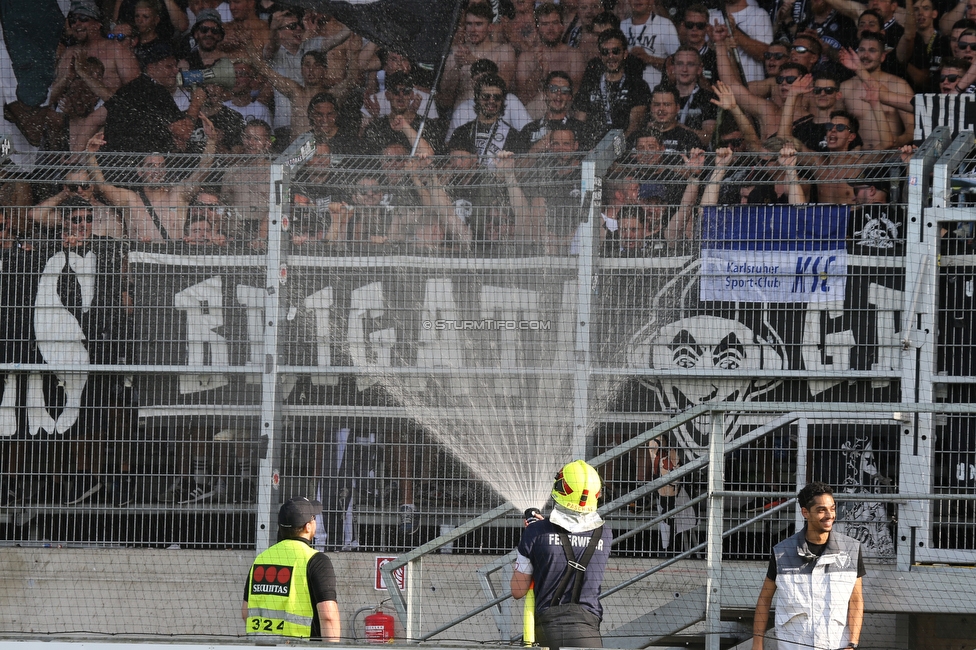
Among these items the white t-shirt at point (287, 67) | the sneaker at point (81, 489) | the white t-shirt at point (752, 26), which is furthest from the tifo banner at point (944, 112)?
the sneaker at point (81, 489)

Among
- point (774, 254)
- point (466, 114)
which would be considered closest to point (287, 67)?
point (466, 114)

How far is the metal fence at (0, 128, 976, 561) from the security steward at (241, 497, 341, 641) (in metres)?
2.44

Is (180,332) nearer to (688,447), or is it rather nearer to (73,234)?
(73,234)

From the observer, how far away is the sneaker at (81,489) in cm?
766

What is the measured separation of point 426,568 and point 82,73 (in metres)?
5.95

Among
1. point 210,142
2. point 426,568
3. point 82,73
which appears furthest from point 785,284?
point 82,73

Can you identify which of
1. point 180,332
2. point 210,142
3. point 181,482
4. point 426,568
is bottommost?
point 426,568

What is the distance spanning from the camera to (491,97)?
939 centimetres

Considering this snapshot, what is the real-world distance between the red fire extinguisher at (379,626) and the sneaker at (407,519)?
0.59 m

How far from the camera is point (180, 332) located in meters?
7.82

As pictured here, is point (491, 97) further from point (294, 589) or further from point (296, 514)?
point (294, 589)

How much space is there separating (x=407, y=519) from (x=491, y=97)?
3.97 m

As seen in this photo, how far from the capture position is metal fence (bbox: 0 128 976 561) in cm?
723

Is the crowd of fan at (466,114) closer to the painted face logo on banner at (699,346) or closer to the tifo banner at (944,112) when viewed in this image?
the tifo banner at (944,112)
